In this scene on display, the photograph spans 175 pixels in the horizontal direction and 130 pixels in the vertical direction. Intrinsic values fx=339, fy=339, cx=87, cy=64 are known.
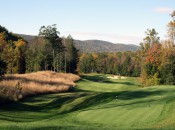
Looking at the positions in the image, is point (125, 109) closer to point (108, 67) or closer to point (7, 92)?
point (7, 92)

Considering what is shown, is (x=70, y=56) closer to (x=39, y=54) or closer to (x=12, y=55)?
(x=39, y=54)

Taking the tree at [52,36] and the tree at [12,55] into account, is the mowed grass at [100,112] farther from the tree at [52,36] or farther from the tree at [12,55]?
the tree at [52,36]

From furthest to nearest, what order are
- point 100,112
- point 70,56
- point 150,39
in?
point 70,56
point 150,39
point 100,112

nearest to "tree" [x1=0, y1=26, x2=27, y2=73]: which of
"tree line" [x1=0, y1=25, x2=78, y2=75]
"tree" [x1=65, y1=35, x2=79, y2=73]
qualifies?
"tree line" [x1=0, y1=25, x2=78, y2=75]

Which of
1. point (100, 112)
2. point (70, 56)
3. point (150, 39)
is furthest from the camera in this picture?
point (70, 56)

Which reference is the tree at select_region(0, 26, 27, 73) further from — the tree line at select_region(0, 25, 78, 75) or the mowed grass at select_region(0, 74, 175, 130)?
the mowed grass at select_region(0, 74, 175, 130)

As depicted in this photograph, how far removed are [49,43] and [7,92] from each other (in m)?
66.2

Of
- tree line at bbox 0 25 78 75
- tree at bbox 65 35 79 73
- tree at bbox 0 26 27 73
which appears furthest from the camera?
tree at bbox 65 35 79 73

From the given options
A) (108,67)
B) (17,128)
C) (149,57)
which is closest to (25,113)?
(17,128)

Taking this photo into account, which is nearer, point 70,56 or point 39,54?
point 39,54

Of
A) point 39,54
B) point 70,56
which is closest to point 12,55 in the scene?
point 39,54

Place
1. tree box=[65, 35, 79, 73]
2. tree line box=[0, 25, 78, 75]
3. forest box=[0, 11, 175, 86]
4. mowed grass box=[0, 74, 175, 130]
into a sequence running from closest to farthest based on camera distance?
mowed grass box=[0, 74, 175, 130] < forest box=[0, 11, 175, 86] < tree line box=[0, 25, 78, 75] < tree box=[65, 35, 79, 73]

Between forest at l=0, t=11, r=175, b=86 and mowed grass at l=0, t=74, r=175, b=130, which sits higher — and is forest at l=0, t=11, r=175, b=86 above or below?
above

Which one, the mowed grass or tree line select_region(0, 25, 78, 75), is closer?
the mowed grass
